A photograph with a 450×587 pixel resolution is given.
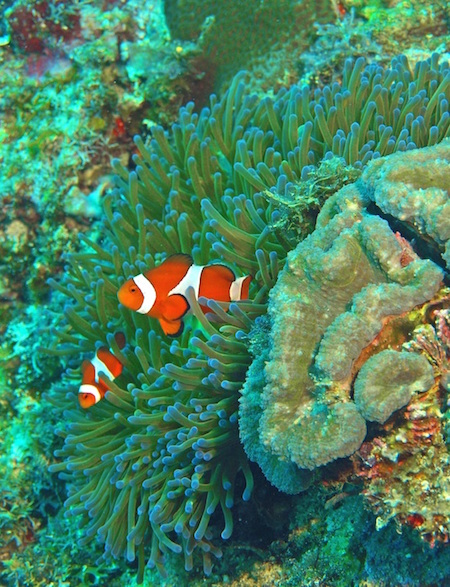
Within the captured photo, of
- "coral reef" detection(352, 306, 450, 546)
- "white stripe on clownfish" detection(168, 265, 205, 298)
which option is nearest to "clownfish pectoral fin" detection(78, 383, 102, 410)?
"white stripe on clownfish" detection(168, 265, 205, 298)

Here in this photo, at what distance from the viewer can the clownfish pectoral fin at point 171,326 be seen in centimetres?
312

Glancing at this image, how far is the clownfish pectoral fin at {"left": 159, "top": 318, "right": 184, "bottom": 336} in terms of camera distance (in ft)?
10.2

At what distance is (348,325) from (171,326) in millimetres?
1411

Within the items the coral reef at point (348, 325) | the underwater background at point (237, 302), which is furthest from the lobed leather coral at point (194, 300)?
the coral reef at point (348, 325)

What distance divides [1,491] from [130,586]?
1569 mm

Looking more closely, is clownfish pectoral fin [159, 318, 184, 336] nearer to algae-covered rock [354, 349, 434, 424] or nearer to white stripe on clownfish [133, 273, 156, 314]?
white stripe on clownfish [133, 273, 156, 314]

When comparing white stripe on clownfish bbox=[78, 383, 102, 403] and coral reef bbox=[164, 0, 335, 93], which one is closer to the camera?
white stripe on clownfish bbox=[78, 383, 102, 403]

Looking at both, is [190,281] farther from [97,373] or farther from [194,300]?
[97,373]

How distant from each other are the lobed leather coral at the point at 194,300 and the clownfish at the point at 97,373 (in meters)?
0.07

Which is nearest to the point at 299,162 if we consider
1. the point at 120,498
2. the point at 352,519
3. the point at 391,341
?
the point at 391,341

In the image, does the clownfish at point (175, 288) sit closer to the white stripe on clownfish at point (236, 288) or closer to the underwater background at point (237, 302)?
the white stripe on clownfish at point (236, 288)

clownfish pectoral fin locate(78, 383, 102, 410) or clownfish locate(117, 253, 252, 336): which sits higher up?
clownfish locate(117, 253, 252, 336)

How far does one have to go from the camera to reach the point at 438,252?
86.2 inches

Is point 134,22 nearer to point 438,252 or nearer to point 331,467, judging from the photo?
point 438,252
